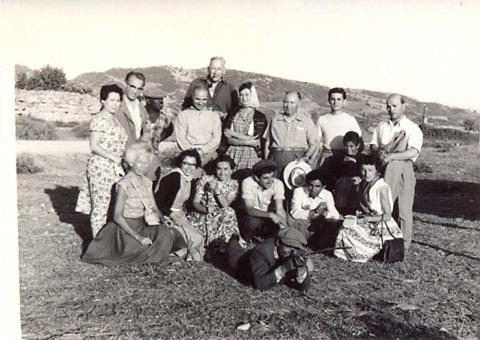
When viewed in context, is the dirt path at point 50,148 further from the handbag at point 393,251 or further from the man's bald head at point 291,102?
the handbag at point 393,251

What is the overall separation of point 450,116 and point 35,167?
129 ft

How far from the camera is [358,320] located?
3.92 metres

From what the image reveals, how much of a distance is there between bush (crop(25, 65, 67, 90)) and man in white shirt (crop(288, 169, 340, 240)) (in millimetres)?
30020

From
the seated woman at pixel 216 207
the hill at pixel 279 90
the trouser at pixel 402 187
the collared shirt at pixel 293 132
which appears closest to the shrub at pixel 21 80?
the hill at pixel 279 90

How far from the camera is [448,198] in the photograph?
10656 millimetres

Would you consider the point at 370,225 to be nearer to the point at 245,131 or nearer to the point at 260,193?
the point at 260,193

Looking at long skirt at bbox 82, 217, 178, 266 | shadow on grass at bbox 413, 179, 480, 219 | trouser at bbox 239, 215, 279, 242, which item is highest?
trouser at bbox 239, 215, 279, 242

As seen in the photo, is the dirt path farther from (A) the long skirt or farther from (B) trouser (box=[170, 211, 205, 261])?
(B) trouser (box=[170, 211, 205, 261])

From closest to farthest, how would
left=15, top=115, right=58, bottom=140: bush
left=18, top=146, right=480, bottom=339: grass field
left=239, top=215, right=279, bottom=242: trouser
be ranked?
left=18, top=146, right=480, bottom=339: grass field < left=239, top=215, right=279, bottom=242: trouser < left=15, top=115, right=58, bottom=140: bush

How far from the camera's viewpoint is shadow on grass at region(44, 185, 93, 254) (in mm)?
6613

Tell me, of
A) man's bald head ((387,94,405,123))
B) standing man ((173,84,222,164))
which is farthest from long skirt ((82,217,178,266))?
man's bald head ((387,94,405,123))

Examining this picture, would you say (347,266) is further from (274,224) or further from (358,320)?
(358,320)

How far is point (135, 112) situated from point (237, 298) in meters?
2.78

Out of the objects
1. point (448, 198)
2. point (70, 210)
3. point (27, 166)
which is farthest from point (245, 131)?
point (27, 166)
